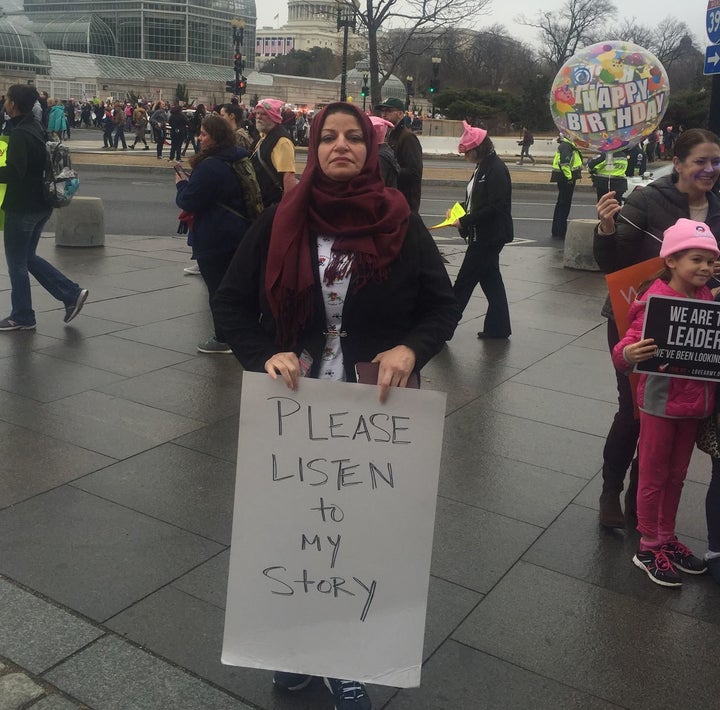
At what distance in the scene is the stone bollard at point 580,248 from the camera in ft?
37.4

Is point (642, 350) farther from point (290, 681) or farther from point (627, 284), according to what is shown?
point (290, 681)

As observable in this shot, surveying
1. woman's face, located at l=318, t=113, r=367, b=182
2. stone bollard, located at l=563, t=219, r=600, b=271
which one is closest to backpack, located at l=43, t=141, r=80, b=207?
woman's face, located at l=318, t=113, r=367, b=182

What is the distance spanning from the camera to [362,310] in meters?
2.70

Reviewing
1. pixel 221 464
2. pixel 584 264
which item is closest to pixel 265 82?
pixel 584 264

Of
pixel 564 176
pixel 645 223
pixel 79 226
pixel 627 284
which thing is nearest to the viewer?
pixel 627 284

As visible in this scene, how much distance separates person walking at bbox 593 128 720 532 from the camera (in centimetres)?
369

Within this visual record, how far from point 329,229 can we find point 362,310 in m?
0.27

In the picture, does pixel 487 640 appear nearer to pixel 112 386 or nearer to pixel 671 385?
pixel 671 385

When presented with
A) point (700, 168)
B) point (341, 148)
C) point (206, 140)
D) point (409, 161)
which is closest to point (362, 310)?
point (341, 148)

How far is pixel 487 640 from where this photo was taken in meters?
3.16

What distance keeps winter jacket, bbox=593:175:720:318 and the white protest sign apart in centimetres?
185

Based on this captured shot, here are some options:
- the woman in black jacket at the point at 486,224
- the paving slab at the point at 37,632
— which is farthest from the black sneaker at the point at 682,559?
the woman in black jacket at the point at 486,224

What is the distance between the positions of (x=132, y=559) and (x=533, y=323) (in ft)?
18.3

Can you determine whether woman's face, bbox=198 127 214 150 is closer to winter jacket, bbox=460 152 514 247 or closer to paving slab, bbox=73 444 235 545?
winter jacket, bbox=460 152 514 247
